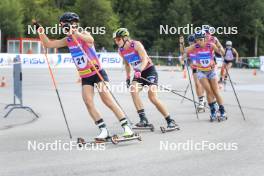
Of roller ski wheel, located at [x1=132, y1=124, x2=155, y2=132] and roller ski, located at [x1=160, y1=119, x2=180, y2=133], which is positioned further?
roller ski wheel, located at [x1=132, y1=124, x2=155, y2=132]

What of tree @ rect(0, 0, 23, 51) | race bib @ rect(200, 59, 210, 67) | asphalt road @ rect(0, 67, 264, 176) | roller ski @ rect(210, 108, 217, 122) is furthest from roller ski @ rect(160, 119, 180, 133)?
tree @ rect(0, 0, 23, 51)

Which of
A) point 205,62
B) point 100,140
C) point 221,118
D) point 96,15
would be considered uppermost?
point 96,15

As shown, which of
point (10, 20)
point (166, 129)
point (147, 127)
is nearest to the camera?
point (166, 129)

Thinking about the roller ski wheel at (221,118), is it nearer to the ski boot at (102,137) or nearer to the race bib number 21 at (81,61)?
the ski boot at (102,137)

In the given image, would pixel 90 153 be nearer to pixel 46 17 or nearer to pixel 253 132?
pixel 253 132

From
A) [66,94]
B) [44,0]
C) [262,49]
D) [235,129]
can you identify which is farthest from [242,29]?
[235,129]

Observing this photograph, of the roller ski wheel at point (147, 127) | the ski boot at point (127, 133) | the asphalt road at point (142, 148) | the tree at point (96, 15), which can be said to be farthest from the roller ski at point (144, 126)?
the tree at point (96, 15)

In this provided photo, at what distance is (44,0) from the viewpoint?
237ft

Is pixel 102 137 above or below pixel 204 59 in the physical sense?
below

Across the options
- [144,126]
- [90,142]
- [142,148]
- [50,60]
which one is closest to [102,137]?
[90,142]

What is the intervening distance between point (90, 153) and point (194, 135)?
8.67 feet

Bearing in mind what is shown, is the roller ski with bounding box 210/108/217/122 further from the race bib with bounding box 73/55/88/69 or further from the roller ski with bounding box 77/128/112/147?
the race bib with bounding box 73/55/88/69

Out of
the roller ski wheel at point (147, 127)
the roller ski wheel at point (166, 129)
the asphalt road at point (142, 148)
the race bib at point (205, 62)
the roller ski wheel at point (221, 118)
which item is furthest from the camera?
the race bib at point (205, 62)

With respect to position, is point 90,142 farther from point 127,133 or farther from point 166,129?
point 166,129
